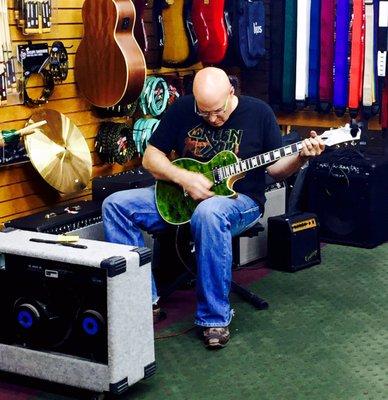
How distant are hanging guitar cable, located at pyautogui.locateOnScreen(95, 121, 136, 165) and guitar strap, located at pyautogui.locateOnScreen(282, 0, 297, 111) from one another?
1.13 meters

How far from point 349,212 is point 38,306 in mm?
2405

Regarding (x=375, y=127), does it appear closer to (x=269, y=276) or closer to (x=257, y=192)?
(x=269, y=276)

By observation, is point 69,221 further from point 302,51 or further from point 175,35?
point 302,51

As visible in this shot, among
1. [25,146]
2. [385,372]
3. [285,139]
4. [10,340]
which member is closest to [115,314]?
[10,340]

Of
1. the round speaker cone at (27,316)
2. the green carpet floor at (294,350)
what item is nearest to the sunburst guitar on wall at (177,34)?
the green carpet floor at (294,350)

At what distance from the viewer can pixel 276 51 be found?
5457 mm

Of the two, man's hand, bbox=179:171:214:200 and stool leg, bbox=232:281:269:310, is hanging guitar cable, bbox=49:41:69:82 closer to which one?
man's hand, bbox=179:171:214:200

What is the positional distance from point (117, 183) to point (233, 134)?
78cm

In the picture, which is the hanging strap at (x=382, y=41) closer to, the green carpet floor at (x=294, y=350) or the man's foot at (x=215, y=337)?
the green carpet floor at (x=294, y=350)

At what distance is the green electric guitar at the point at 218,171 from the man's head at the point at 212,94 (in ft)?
0.59

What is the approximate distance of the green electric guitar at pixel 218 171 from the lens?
369cm

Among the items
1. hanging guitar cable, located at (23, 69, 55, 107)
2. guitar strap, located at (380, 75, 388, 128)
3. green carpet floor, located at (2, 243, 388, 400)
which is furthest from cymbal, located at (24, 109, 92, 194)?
guitar strap, located at (380, 75, 388, 128)

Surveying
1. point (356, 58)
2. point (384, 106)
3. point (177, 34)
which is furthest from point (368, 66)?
point (177, 34)

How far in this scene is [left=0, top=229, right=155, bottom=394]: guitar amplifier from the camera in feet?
9.85
